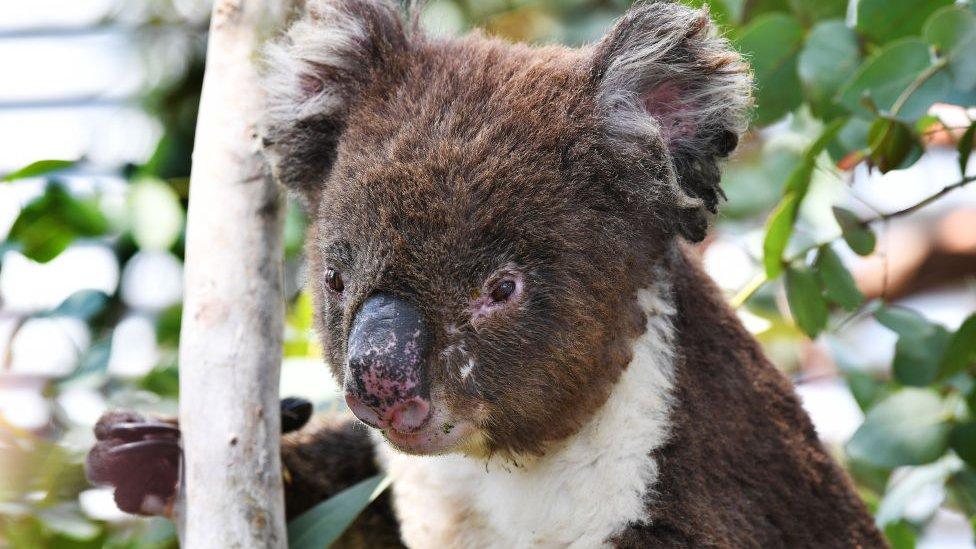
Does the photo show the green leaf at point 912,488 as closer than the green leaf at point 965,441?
No

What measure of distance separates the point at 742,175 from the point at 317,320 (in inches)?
75.5

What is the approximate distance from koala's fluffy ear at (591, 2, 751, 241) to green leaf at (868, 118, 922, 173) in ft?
1.31

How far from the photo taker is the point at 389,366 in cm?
192

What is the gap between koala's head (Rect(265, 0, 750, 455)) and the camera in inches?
79.4

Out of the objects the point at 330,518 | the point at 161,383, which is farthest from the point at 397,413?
the point at 161,383

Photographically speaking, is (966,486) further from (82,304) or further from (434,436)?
(82,304)

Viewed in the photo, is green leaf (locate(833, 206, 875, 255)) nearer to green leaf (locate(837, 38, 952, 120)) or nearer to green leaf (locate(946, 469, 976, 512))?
green leaf (locate(837, 38, 952, 120))

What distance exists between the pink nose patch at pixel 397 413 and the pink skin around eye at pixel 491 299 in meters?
0.18

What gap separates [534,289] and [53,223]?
1.61 meters

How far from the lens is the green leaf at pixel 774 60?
3.03 metres

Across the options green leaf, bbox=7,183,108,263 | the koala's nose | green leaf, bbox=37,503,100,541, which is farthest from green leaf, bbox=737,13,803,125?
green leaf, bbox=37,503,100,541

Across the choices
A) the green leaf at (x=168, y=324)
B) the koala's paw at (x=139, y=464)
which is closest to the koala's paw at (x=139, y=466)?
the koala's paw at (x=139, y=464)

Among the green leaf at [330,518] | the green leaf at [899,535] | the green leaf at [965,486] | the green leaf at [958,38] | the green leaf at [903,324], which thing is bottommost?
the green leaf at [899,535]

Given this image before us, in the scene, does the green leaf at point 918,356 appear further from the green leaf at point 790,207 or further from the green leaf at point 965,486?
the green leaf at point 790,207
